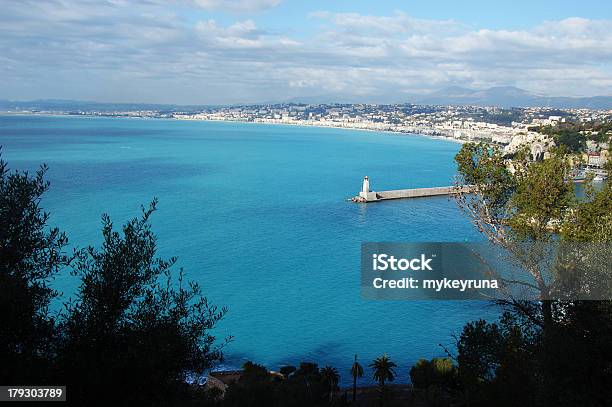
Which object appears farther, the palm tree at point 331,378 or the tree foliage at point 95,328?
the palm tree at point 331,378

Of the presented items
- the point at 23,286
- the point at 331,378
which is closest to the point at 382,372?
the point at 331,378

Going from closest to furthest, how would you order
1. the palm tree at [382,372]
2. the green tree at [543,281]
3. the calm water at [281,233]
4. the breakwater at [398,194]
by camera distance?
the green tree at [543,281], the palm tree at [382,372], the calm water at [281,233], the breakwater at [398,194]

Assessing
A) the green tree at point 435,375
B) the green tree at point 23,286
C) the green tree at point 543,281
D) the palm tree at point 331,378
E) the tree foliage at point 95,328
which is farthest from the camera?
the palm tree at point 331,378

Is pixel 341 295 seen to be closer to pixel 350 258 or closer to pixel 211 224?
pixel 350 258

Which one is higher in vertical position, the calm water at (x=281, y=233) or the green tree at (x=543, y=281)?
the green tree at (x=543, y=281)

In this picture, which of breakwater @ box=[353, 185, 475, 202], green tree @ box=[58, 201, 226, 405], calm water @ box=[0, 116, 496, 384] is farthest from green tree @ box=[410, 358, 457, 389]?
breakwater @ box=[353, 185, 475, 202]

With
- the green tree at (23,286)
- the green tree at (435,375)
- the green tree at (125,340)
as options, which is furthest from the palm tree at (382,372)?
the green tree at (23,286)

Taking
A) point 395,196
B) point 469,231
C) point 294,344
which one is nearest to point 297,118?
point 395,196

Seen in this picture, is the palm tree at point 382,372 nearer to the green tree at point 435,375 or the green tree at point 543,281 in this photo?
the green tree at point 435,375

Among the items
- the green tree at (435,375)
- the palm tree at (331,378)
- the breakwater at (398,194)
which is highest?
the breakwater at (398,194)
